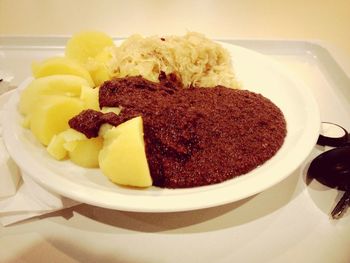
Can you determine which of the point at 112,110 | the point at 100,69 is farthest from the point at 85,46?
the point at 112,110

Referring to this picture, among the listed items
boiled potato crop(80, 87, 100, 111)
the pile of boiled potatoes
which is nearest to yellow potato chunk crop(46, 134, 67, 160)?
the pile of boiled potatoes

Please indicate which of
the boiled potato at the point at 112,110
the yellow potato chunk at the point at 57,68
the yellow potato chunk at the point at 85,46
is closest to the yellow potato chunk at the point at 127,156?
the boiled potato at the point at 112,110

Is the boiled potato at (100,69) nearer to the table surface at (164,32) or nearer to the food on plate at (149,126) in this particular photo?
the food on plate at (149,126)

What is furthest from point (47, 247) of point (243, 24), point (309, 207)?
point (243, 24)

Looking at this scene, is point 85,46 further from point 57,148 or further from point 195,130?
point 195,130

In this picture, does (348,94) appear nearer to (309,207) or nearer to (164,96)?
(309,207)

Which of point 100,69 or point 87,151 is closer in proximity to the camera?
point 87,151
